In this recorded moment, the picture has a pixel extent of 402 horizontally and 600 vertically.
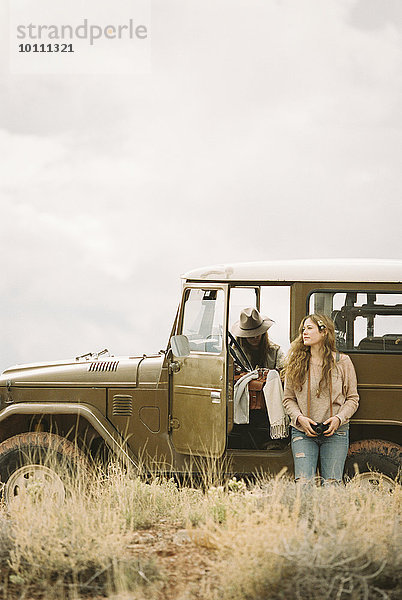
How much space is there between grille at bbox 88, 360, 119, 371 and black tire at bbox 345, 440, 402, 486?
2.63m

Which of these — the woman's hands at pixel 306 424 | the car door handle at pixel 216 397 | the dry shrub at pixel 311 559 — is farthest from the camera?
the car door handle at pixel 216 397

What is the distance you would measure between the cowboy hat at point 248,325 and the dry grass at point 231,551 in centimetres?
189

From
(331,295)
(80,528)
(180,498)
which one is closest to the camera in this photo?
(80,528)

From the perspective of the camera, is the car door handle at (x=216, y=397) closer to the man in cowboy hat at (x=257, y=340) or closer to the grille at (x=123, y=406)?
the man in cowboy hat at (x=257, y=340)

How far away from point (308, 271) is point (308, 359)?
94cm

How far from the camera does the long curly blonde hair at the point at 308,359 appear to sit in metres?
7.20

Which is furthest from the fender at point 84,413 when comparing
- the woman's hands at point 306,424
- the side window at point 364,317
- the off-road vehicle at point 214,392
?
the side window at point 364,317

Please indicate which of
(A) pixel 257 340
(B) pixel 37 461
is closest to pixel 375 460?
(A) pixel 257 340

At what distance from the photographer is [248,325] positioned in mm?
7957

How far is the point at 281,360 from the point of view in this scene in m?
8.02

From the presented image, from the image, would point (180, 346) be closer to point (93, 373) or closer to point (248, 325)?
point (248, 325)

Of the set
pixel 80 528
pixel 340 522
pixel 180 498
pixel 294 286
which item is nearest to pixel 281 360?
pixel 294 286

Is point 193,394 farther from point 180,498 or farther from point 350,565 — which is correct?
point 350,565

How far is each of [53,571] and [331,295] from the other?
3786 mm
